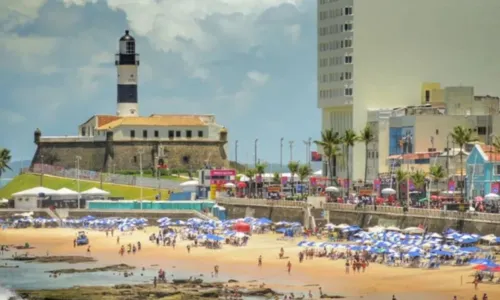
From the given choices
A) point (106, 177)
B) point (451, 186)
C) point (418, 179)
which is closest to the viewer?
point (451, 186)

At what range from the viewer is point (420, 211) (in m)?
93.2

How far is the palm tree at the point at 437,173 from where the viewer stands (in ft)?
348

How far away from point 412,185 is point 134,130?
164 ft

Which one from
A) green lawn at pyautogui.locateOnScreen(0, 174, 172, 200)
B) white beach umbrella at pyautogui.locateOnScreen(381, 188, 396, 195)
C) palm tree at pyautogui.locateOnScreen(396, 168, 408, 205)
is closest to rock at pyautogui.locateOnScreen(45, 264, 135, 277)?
white beach umbrella at pyautogui.locateOnScreen(381, 188, 396, 195)

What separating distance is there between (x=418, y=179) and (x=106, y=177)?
148 ft

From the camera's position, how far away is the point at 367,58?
133125 mm

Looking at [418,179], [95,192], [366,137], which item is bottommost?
[95,192]

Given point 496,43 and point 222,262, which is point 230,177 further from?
point 222,262

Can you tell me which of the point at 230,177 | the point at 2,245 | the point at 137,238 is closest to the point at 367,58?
the point at 230,177

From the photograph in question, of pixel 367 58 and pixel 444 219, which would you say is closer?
pixel 444 219

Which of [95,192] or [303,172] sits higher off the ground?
[303,172]

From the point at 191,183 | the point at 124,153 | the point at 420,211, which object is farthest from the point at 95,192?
the point at 420,211

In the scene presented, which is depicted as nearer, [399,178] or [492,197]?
[492,197]

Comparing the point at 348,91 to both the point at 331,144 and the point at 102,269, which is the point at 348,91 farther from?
the point at 102,269
